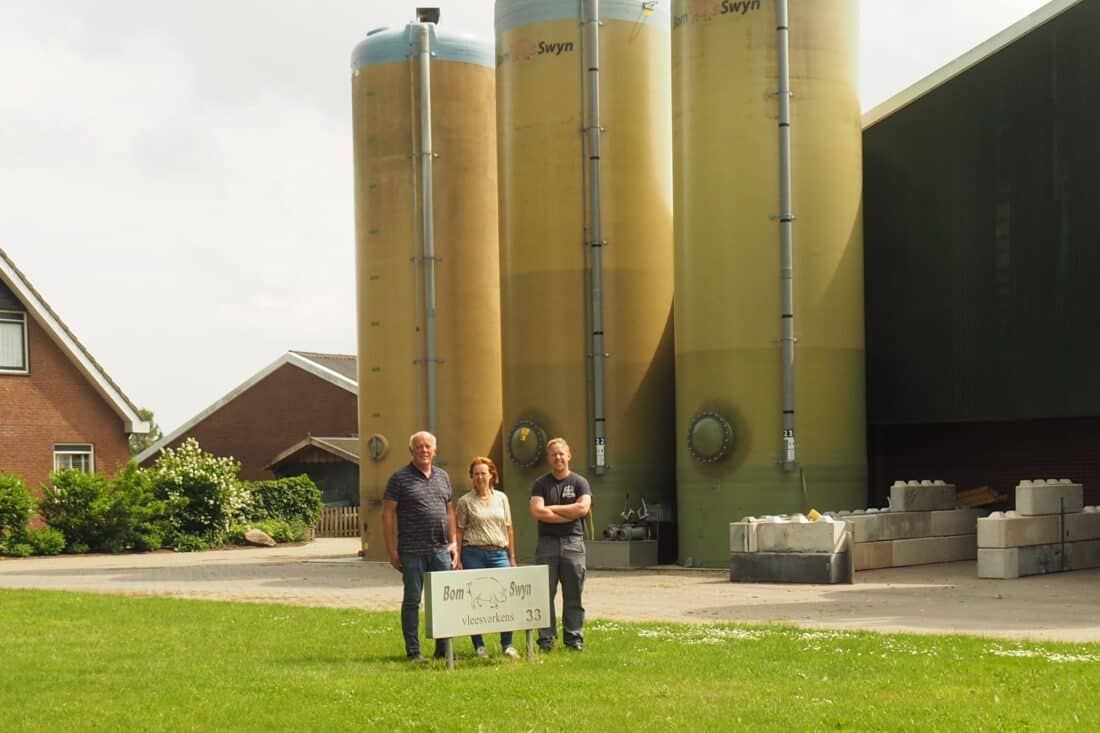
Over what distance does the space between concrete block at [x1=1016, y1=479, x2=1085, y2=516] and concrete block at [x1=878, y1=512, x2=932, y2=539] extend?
6.63ft

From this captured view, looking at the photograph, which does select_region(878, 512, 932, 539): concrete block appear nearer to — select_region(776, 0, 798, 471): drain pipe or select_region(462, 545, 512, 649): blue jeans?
select_region(776, 0, 798, 471): drain pipe

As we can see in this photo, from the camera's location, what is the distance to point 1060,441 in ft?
95.7

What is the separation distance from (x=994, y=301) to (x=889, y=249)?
265 centimetres

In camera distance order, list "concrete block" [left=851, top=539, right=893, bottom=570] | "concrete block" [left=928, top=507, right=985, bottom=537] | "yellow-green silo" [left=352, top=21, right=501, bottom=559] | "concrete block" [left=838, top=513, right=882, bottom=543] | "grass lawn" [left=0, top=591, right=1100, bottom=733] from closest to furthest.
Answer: "grass lawn" [left=0, top=591, right=1100, bottom=733]
"concrete block" [left=838, top=513, right=882, bottom=543]
"concrete block" [left=851, top=539, right=893, bottom=570]
"concrete block" [left=928, top=507, right=985, bottom=537]
"yellow-green silo" [left=352, top=21, right=501, bottom=559]

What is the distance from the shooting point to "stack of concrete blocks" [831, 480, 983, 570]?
2517 centimetres

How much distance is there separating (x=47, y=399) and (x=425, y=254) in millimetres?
15634

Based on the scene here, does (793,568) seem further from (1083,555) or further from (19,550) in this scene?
(19,550)

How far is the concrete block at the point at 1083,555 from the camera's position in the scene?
25.3 meters

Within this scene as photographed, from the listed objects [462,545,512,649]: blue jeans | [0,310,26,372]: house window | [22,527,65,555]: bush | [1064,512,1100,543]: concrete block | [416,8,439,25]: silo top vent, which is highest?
[416,8,439,25]: silo top vent

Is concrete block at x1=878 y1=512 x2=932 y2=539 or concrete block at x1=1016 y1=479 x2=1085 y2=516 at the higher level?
concrete block at x1=1016 y1=479 x2=1085 y2=516

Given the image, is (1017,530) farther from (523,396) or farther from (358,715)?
(358,715)

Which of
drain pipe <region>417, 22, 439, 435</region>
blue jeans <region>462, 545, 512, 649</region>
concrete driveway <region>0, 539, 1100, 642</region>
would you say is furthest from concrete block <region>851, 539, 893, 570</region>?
blue jeans <region>462, 545, 512, 649</region>

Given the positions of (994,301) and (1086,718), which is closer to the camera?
(1086,718)

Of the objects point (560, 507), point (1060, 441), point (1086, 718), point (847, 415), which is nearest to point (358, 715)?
point (560, 507)
